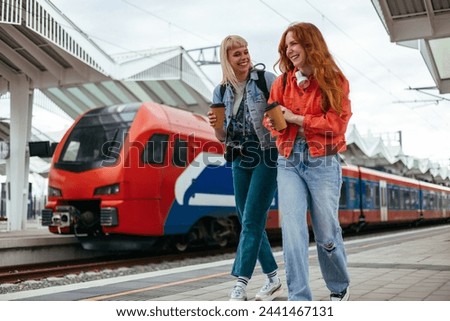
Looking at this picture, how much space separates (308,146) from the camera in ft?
10.0

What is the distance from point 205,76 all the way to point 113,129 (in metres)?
6.53

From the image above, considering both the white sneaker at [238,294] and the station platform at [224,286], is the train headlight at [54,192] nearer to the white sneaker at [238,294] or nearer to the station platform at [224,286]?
the station platform at [224,286]

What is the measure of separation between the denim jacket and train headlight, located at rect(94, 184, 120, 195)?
15.6 ft

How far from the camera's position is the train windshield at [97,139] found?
28.1ft

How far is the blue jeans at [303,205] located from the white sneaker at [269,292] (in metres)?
0.58

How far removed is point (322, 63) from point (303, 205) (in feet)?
2.27

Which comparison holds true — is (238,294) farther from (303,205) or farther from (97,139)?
(97,139)

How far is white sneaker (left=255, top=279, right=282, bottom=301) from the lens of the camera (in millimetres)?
3594

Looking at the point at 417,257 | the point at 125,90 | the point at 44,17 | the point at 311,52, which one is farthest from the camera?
the point at 125,90

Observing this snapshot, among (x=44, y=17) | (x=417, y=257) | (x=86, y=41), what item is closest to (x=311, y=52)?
(x=417, y=257)

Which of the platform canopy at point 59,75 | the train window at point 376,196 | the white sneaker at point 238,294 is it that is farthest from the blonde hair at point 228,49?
the train window at point 376,196

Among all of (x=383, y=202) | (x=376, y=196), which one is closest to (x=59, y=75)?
(x=376, y=196)

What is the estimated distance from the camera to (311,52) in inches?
119
